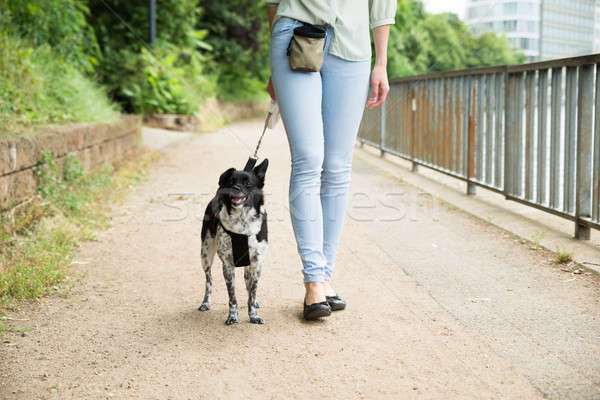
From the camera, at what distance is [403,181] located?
28.2 ft

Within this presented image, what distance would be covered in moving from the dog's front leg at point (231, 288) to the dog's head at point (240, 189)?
0.99ft

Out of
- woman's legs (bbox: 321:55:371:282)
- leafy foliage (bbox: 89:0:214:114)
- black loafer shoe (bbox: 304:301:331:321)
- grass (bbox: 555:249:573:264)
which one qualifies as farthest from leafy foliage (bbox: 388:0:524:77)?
black loafer shoe (bbox: 304:301:331:321)

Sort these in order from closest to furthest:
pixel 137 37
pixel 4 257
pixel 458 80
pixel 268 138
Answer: pixel 4 257 < pixel 458 80 < pixel 268 138 < pixel 137 37

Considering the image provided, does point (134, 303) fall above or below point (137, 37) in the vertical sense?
below

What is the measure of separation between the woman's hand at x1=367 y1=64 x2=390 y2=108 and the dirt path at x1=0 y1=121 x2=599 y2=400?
1.12 metres

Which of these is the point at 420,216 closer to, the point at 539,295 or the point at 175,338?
the point at 539,295

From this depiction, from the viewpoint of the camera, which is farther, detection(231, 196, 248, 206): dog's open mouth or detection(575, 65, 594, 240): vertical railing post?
detection(575, 65, 594, 240): vertical railing post

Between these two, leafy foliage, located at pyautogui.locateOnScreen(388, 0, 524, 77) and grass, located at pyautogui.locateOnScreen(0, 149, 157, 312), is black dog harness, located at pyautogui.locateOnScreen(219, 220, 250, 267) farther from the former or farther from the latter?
leafy foliage, located at pyautogui.locateOnScreen(388, 0, 524, 77)

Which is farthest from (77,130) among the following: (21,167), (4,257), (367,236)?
(367,236)

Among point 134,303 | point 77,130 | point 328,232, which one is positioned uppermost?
point 77,130

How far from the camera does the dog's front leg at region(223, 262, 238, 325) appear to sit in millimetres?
3350

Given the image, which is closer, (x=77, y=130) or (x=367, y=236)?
(x=367, y=236)

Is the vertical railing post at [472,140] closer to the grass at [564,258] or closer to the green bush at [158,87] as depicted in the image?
the grass at [564,258]

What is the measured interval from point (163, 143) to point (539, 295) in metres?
10.3
